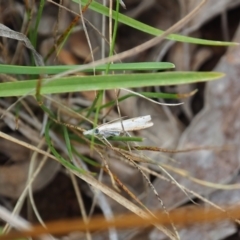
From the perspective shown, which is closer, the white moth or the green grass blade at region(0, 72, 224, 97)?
the green grass blade at region(0, 72, 224, 97)

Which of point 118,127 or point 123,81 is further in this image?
point 118,127

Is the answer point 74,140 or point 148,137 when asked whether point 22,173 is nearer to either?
point 74,140

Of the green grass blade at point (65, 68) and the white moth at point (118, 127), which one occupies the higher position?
the green grass blade at point (65, 68)

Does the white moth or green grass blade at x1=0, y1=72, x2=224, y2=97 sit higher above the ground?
green grass blade at x1=0, y1=72, x2=224, y2=97

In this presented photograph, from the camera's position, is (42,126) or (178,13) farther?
(178,13)

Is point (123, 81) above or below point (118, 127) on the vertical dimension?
above

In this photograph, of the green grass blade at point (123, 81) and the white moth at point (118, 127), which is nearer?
the green grass blade at point (123, 81)

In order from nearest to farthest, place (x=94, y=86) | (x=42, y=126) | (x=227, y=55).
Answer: (x=94, y=86), (x=42, y=126), (x=227, y=55)

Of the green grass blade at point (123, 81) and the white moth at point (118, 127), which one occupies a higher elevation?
the green grass blade at point (123, 81)

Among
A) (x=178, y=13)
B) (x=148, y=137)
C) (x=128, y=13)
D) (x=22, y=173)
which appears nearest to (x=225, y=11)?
(x=178, y=13)

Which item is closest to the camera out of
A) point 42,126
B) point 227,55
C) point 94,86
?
point 94,86

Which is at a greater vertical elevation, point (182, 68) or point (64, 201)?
point (182, 68)
